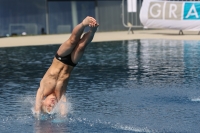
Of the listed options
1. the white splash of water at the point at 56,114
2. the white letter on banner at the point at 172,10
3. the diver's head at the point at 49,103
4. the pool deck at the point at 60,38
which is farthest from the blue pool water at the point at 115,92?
the white letter on banner at the point at 172,10

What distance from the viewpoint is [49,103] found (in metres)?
11.1

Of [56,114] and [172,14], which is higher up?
[56,114]

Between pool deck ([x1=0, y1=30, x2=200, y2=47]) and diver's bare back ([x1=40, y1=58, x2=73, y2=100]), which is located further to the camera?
pool deck ([x1=0, y1=30, x2=200, y2=47])

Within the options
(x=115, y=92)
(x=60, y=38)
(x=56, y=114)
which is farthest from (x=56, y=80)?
(x=60, y=38)

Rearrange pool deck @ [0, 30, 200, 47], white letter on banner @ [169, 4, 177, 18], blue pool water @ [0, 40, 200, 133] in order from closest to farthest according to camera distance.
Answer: blue pool water @ [0, 40, 200, 133] < pool deck @ [0, 30, 200, 47] < white letter on banner @ [169, 4, 177, 18]

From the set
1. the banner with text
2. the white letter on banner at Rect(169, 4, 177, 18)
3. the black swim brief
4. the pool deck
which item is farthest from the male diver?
the white letter on banner at Rect(169, 4, 177, 18)

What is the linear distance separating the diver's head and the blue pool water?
24cm

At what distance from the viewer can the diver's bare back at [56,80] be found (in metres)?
11.5

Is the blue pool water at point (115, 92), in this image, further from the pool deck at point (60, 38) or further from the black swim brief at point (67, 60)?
the pool deck at point (60, 38)

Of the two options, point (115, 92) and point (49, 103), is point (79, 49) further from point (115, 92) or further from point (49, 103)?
point (115, 92)

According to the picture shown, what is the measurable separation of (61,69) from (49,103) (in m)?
0.93

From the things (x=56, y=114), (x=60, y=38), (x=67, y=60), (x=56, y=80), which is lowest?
(x=60, y=38)

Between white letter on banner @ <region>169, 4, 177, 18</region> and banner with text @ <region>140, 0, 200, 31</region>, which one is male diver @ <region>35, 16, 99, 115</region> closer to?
banner with text @ <region>140, 0, 200, 31</region>

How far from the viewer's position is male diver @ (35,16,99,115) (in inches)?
447
